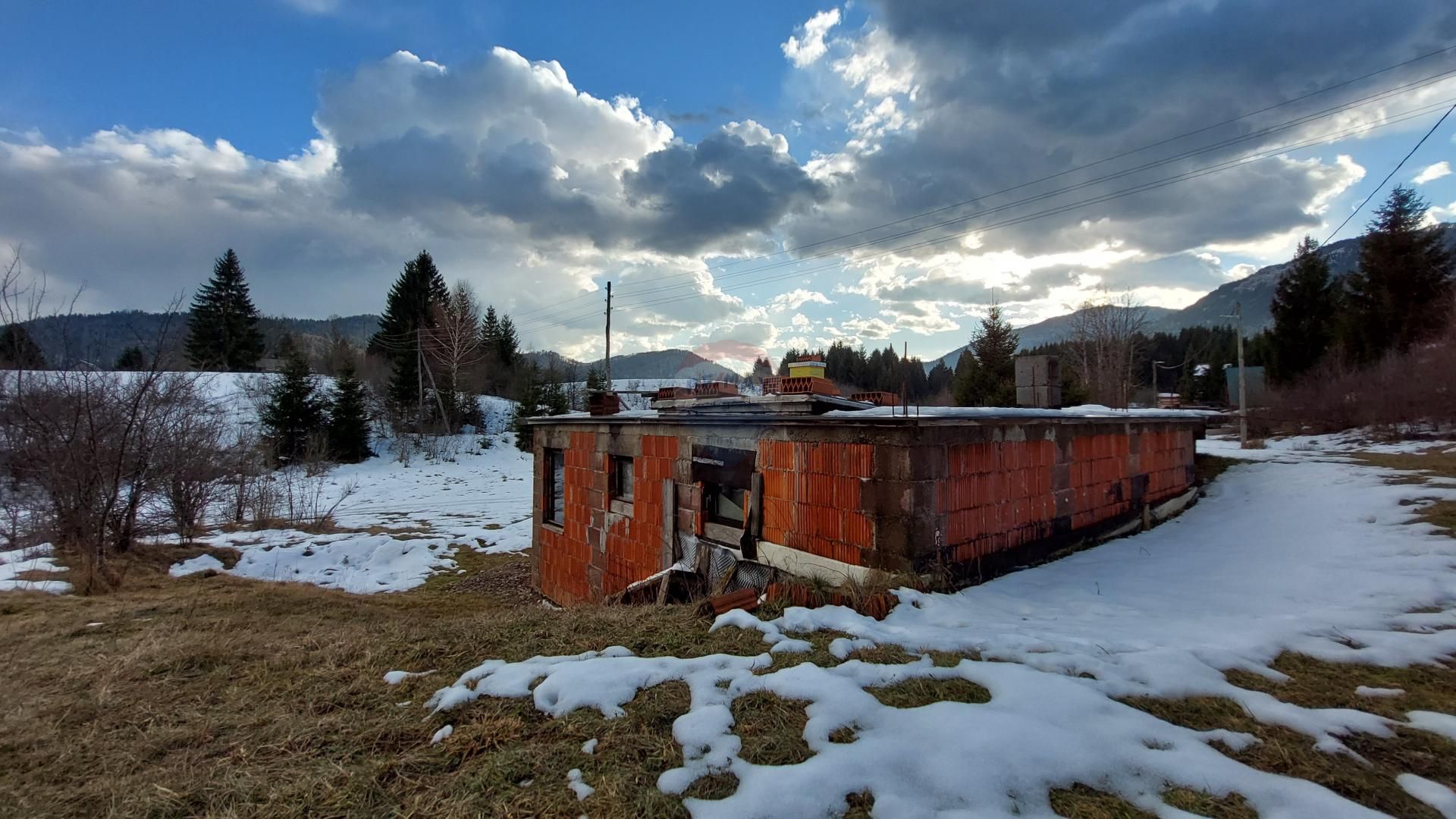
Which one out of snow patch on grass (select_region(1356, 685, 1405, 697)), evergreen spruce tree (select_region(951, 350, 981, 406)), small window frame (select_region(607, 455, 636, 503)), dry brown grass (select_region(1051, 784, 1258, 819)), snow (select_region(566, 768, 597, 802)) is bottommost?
snow (select_region(566, 768, 597, 802))

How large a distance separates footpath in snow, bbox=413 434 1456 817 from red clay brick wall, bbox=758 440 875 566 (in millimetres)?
853

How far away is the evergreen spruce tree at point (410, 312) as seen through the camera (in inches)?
1489

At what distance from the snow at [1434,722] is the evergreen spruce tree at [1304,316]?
3510 cm

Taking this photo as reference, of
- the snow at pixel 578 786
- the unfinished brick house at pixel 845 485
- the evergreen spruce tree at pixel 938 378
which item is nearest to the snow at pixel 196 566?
the unfinished brick house at pixel 845 485

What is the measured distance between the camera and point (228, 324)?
38.8m

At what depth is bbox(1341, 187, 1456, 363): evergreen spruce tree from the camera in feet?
81.3

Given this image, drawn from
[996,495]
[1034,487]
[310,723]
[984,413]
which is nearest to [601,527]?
[996,495]

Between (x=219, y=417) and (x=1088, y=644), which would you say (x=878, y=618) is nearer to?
(x=1088, y=644)

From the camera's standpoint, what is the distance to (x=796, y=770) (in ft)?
7.45

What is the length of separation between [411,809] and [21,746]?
7.98ft

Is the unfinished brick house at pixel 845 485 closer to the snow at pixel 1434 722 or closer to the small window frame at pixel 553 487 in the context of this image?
the small window frame at pixel 553 487

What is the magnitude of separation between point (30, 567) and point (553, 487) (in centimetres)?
742

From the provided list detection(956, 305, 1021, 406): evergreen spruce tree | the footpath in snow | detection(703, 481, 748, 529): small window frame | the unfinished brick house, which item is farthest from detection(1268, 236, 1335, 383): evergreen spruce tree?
detection(703, 481, 748, 529): small window frame

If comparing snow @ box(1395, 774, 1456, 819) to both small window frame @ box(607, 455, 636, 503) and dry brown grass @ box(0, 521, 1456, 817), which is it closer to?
dry brown grass @ box(0, 521, 1456, 817)
